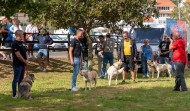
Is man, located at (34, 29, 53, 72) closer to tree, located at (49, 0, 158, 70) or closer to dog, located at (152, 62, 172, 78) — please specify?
tree, located at (49, 0, 158, 70)

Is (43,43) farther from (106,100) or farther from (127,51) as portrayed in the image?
(106,100)

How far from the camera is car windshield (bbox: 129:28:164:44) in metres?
21.5

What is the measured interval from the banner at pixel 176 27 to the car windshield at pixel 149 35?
23.9 inches

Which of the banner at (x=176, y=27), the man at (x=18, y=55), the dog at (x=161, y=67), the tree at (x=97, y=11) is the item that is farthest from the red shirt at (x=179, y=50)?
the banner at (x=176, y=27)

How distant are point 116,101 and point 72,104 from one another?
49.6 inches

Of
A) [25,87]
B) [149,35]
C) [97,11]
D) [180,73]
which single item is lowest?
[25,87]

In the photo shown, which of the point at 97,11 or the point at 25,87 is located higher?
the point at 97,11

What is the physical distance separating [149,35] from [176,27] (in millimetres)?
1820

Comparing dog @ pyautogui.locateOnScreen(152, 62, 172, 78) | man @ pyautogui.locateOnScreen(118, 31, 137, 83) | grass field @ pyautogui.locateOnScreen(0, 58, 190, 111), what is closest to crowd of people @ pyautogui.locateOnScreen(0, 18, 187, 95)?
man @ pyautogui.locateOnScreen(118, 31, 137, 83)

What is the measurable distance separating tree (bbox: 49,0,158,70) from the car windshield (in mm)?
5138

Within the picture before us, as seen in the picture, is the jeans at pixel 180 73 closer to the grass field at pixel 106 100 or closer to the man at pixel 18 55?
the grass field at pixel 106 100

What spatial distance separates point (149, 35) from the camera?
21688 millimetres

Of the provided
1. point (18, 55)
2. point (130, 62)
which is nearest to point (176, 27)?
point (130, 62)

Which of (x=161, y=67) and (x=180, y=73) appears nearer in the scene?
(x=180, y=73)
